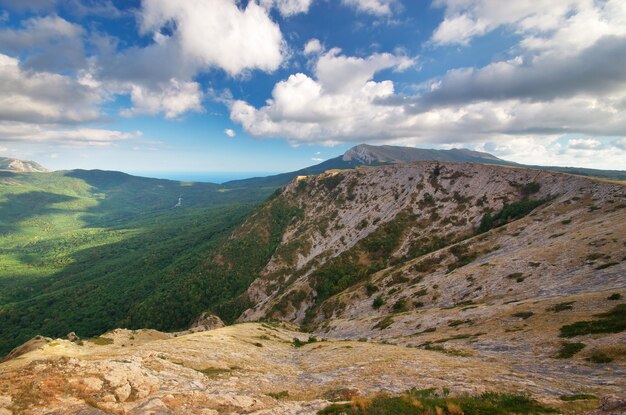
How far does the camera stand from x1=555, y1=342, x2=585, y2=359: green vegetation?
85.3ft

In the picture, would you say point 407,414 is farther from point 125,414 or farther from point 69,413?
point 69,413

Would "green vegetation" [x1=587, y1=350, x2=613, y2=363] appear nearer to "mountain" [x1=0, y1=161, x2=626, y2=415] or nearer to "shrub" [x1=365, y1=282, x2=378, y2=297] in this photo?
"mountain" [x1=0, y1=161, x2=626, y2=415]

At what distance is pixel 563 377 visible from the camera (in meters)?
22.1

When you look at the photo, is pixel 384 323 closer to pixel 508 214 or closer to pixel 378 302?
pixel 378 302

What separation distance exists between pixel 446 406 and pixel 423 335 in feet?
107

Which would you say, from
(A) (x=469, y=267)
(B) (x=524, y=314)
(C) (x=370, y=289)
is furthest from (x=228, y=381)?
(C) (x=370, y=289)

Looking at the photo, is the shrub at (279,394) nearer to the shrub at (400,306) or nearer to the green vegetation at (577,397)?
the green vegetation at (577,397)

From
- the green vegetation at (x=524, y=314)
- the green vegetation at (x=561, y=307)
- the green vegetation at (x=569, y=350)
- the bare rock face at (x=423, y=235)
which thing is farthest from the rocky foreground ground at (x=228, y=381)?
the bare rock face at (x=423, y=235)

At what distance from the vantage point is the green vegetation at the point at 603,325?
27.5 m

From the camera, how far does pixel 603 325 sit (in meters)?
28.6

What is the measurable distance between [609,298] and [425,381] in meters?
27.7

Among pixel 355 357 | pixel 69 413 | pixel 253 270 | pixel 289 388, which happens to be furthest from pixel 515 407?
pixel 253 270

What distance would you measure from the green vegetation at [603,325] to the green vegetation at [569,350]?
8.85 ft

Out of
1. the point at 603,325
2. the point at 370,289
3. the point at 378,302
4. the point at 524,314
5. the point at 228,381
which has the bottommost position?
the point at 370,289
